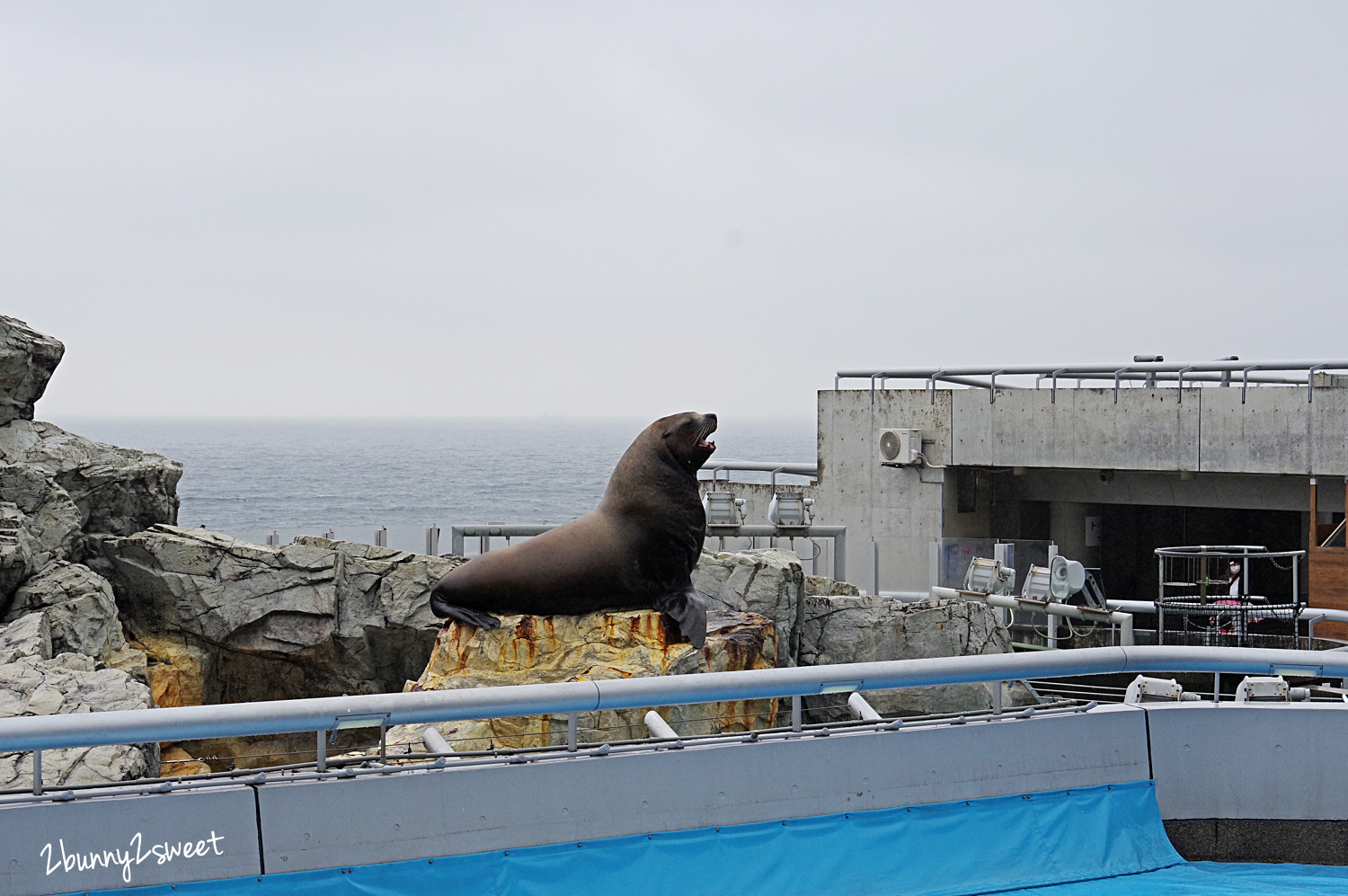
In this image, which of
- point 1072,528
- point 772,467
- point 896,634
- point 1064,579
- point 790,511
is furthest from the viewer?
point 772,467

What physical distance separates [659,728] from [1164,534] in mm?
21271

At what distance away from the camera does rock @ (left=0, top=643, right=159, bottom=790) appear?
5723 mm

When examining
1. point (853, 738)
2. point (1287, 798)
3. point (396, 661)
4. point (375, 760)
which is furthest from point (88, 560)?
point (1287, 798)

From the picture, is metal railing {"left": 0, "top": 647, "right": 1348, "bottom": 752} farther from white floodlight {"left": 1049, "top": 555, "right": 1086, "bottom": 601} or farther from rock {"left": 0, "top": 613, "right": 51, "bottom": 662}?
white floodlight {"left": 1049, "top": 555, "right": 1086, "bottom": 601}

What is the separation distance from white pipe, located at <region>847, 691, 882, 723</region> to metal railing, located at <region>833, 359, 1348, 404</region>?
1390 centimetres

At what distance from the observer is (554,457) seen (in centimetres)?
12519

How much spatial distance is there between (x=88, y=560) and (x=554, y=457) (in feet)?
376

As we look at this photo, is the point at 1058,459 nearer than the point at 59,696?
No

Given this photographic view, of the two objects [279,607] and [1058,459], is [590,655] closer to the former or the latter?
[279,607]

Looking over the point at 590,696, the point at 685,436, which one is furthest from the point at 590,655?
the point at 590,696

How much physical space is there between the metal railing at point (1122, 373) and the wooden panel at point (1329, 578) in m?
2.06

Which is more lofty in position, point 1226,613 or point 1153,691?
Answer: point 1153,691

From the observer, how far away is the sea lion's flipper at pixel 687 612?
25.6 ft

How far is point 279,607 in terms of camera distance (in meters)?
11.0
